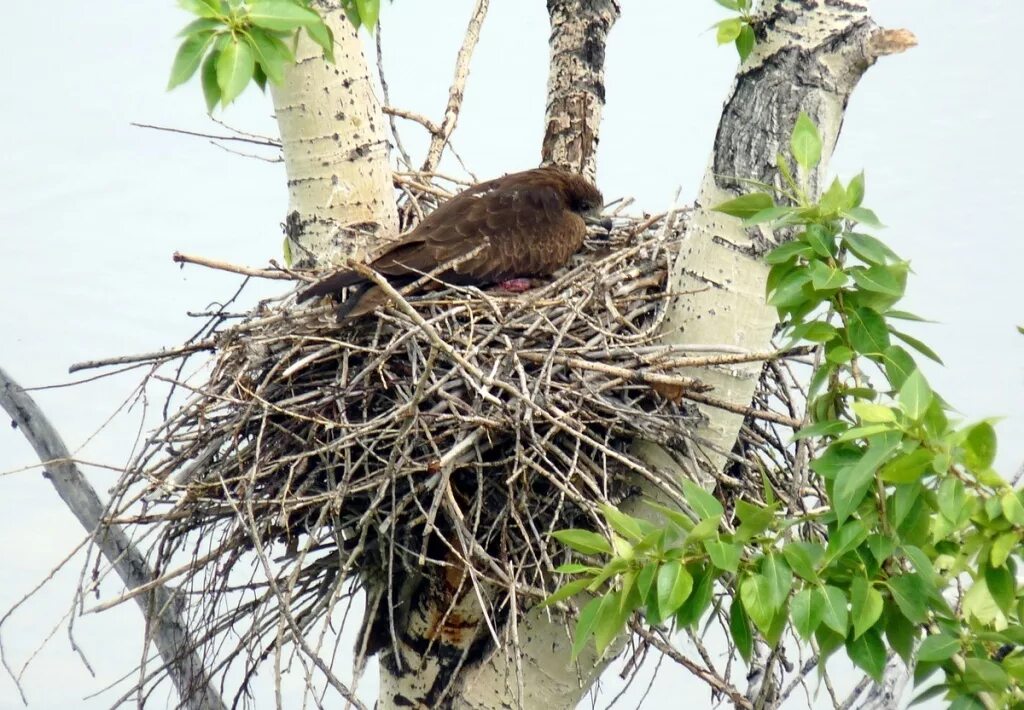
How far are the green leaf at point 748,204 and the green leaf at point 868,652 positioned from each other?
2.70ft

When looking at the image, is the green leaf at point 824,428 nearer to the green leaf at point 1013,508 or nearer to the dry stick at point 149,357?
the green leaf at point 1013,508

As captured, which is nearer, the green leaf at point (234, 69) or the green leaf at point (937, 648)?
the green leaf at point (937, 648)

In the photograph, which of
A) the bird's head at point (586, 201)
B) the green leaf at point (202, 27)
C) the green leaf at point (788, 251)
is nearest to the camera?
the green leaf at point (788, 251)

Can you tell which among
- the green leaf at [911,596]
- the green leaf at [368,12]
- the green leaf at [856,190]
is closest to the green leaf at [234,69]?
the green leaf at [368,12]

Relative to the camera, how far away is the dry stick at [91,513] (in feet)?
13.3

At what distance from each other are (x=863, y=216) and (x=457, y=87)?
289cm

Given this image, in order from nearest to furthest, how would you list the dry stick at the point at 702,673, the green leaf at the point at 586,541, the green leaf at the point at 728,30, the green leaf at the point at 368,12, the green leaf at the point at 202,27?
the green leaf at the point at 586,541 → the green leaf at the point at 202,27 → the green leaf at the point at 368,12 → the green leaf at the point at 728,30 → the dry stick at the point at 702,673

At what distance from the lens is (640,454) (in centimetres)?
345

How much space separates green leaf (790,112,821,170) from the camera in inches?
99.3

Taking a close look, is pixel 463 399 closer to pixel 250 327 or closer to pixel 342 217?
pixel 250 327

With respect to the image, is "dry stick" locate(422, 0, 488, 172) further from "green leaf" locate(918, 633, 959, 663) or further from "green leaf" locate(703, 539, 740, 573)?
"green leaf" locate(918, 633, 959, 663)

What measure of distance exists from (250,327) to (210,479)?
1.51 feet

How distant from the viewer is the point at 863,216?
7.86 ft

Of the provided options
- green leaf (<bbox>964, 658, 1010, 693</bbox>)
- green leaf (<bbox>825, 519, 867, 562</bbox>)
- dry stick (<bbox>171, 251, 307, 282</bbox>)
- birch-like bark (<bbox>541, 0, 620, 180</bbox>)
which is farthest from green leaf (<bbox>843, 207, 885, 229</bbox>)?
birch-like bark (<bbox>541, 0, 620, 180</bbox>)
